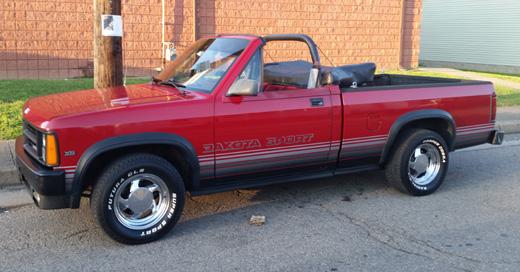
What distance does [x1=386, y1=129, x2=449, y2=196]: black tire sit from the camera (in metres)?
5.77

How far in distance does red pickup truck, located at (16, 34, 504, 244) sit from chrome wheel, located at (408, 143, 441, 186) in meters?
0.01

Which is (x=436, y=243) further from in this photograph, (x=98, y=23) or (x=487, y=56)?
(x=487, y=56)

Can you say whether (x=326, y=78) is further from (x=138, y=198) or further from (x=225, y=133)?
(x=138, y=198)

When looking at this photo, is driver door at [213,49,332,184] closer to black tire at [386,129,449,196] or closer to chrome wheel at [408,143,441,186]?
black tire at [386,129,449,196]

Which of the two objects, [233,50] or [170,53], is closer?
[233,50]

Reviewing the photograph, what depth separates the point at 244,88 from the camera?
4777mm

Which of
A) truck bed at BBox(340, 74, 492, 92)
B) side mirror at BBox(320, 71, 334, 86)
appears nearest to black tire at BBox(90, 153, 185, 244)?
side mirror at BBox(320, 71, 334, 86)

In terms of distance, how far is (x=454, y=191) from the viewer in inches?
243

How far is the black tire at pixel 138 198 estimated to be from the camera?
4316 millimetres

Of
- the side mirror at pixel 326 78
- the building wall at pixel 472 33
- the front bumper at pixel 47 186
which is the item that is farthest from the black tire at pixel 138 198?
the building wall at pixel 472 33

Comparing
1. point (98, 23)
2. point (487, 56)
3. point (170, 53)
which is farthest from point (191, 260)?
point (487, 56)

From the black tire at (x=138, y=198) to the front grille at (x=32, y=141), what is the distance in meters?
0.55

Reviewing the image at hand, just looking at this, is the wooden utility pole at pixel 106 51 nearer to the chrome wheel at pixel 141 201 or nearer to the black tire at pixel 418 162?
the chrome wheel at pixel 141 201

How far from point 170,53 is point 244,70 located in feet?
27.5
